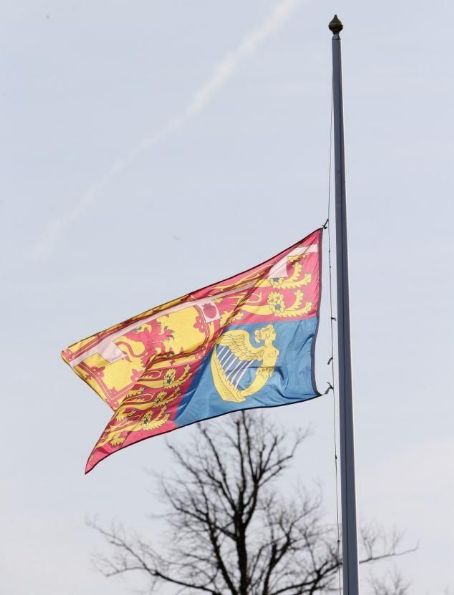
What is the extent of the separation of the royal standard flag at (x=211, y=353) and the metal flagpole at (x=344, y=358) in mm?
700

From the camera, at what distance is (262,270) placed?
13617 millimetres

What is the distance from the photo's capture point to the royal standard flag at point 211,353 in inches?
511

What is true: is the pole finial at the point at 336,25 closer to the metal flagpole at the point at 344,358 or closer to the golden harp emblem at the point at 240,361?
the metal flagpole at the point at 344,358

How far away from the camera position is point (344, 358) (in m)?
12.2

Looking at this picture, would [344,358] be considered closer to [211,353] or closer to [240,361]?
[240,361]

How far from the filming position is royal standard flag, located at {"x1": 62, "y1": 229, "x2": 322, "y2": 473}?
13.0m

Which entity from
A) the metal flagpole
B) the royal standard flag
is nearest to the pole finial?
the metal flagpole

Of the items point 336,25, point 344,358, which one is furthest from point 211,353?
point 336,25

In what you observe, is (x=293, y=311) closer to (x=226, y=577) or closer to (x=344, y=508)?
(x=344, y=508)

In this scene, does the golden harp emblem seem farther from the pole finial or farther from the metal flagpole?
the pole finial

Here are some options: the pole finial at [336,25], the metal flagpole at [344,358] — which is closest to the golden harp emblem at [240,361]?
the metal flagpole at [344,358]

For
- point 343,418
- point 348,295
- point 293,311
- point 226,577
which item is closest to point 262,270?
point 293,311

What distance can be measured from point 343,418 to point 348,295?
122 cm

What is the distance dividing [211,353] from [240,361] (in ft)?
1.38
